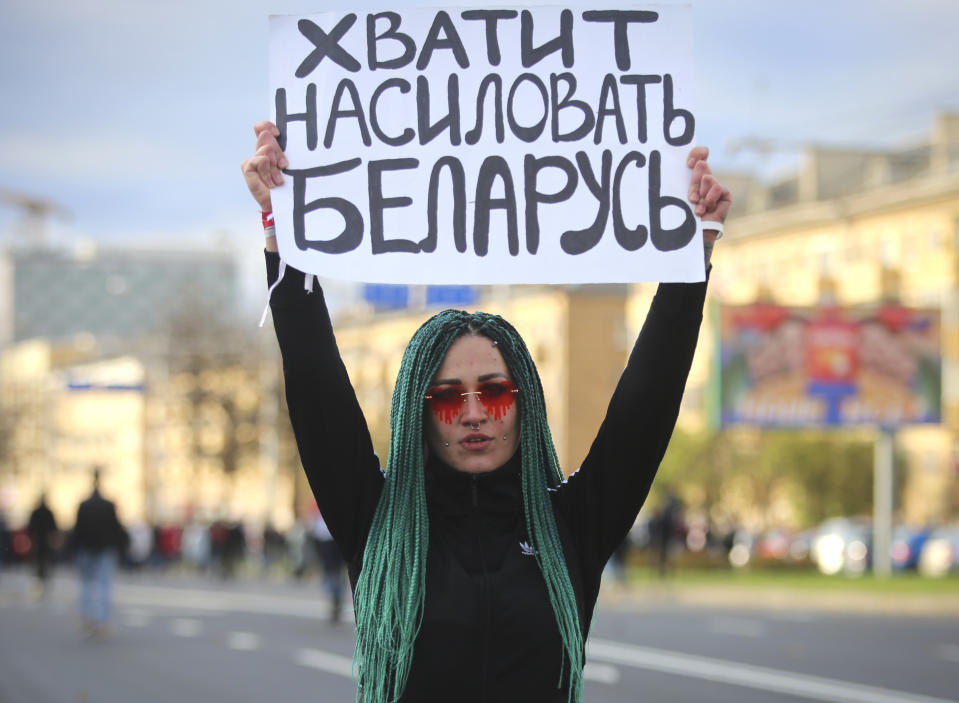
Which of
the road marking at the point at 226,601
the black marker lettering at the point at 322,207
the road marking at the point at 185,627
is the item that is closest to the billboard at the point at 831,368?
the road marking at the point at 226,601

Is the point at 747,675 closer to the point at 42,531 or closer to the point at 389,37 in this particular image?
the point at 389,37

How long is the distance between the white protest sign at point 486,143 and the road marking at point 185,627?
16.4 m

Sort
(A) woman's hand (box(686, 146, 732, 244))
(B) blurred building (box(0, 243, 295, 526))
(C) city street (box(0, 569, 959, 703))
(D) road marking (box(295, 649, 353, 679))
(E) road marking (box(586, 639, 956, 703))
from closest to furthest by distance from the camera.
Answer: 1. (A) woman's hand (box(686, 146, 732, 244))
2. (E) road marking (box(586, 639, 956, 703))
3. (C) city street (box(0, 569, 959, 703))
4. (D) road marking (box(295, 649, 353, 679))
5. (B) blurred building (box(0, 243, 295, 526))

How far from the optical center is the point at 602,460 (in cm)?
314

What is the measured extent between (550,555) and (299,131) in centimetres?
107

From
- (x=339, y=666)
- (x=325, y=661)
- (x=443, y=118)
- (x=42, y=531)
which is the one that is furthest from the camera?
(x=42, y=531)

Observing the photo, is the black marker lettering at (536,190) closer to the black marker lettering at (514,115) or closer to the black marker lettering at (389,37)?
the black marker lettering at (514,115)

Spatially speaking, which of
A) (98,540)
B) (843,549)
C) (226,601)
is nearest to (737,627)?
(98,540)

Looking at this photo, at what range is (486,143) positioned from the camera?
136 inches

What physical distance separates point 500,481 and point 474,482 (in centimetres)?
5

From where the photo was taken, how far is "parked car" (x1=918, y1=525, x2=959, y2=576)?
41.2m

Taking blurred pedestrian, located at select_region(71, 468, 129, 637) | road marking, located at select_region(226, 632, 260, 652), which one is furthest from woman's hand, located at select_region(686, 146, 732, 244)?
blurred pedestrian, located at select_region(71, 468, 129, 637)

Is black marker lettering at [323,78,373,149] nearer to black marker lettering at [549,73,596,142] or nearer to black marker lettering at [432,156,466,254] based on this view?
black marker lettering at [432,156,466,254]

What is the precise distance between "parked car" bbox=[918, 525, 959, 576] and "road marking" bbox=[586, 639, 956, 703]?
2621 cm
